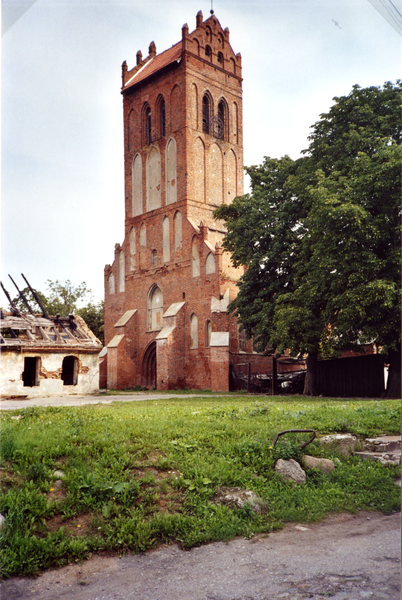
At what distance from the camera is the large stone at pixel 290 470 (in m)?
6.34

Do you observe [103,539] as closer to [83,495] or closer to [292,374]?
[83,495]

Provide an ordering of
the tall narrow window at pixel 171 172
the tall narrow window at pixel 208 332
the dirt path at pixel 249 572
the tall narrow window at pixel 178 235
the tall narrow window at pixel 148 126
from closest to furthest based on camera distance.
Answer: the dirt path at pixel 249 572
the tall narrow window at pixel 208 332
the tall narrow window at pixel 178 235
the tall narrow window at pixel 171 172
the tall narrow window at pixel 148 126

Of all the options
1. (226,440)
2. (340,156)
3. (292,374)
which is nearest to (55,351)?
(292,374)

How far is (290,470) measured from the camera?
6422mm

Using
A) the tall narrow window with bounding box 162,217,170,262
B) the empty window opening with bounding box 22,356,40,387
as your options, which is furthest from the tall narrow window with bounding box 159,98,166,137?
the empty window opening with bounding box 22,356,40,387

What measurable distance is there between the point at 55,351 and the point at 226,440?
15809mm

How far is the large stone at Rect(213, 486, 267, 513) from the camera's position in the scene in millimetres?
5625

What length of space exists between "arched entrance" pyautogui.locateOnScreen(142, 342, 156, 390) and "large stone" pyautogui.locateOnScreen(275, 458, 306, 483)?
83.2 feet

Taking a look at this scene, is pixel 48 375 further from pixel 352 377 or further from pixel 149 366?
pixel 352 377

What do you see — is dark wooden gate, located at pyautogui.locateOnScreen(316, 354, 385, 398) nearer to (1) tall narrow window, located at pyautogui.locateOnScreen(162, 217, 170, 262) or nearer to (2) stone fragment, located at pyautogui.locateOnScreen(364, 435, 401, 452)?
(2) stone fragment, located at pyautogui.locateOnScreen(364, 435, 401, 452)

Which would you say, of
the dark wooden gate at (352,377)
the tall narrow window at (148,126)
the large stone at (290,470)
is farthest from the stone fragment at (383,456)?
the tall narrow window at (148,126)

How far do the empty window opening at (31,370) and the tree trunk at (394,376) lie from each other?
1382 centimetres

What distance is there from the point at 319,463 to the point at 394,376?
11.3m

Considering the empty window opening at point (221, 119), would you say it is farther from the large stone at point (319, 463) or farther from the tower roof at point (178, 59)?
the large stone at point (319, 463)
